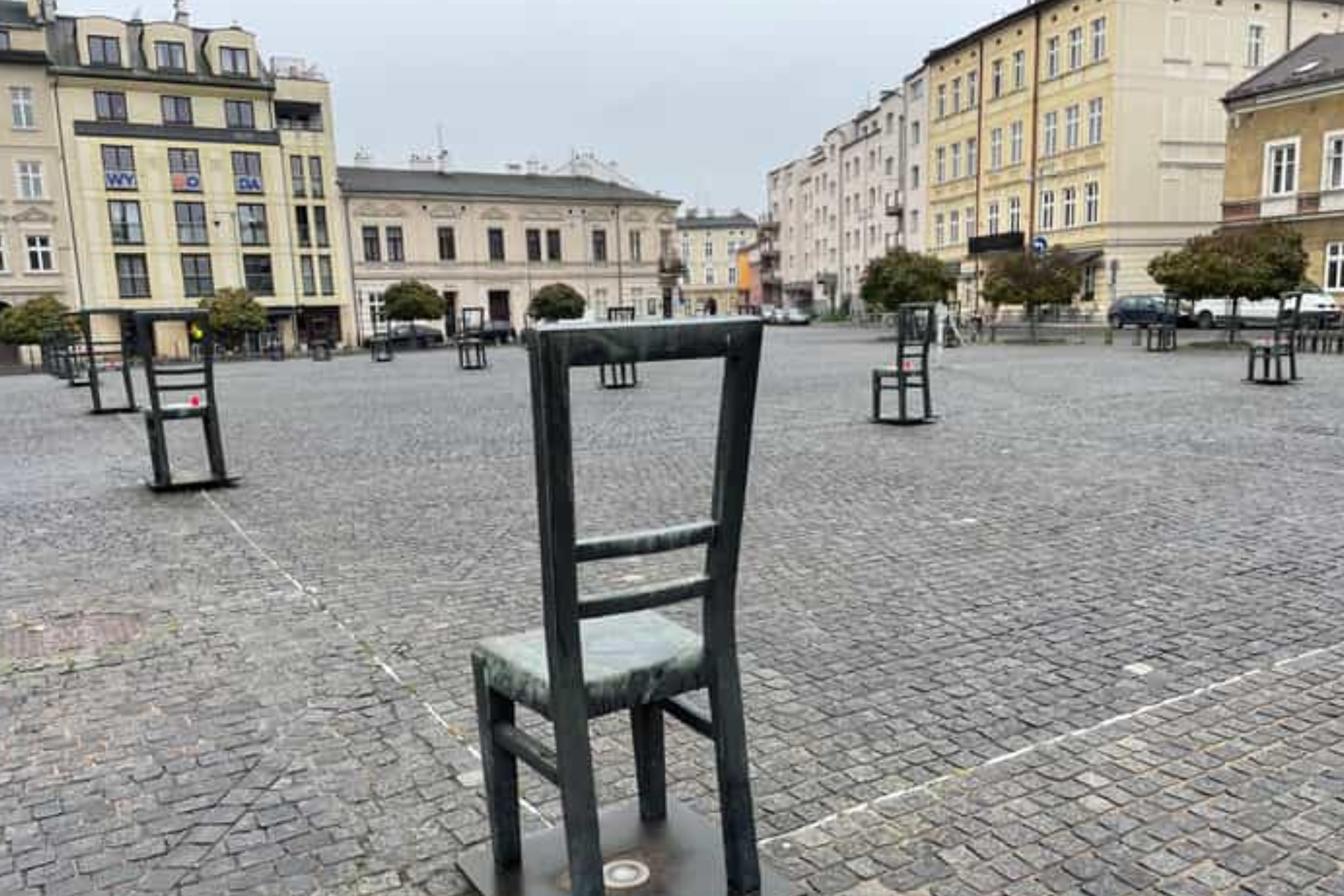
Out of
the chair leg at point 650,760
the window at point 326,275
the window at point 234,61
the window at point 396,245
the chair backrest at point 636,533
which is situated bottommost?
the chair leg at point 650,760

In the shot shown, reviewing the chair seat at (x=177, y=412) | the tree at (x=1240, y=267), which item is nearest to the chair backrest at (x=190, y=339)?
Answer: the chair seat at (x=177, y=412)

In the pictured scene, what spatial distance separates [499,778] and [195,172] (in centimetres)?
5715

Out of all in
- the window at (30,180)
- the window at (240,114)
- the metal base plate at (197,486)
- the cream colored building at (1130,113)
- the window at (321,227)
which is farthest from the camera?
the window at (321,227)

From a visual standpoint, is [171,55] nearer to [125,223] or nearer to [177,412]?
[125,223]

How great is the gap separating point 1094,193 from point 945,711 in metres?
47.5

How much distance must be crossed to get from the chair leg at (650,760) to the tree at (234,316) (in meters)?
45.3

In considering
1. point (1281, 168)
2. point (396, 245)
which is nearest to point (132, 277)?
point (396, 245)

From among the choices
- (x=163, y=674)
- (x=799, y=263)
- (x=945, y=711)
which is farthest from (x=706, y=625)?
(x=799, y=263)

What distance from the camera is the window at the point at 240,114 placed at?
173 ft

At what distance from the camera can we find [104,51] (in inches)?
1989

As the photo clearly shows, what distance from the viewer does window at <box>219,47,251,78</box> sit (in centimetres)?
5288

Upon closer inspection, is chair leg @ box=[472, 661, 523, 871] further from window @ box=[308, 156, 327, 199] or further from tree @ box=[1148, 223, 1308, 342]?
window @ box=[308, 156, 327, 199]

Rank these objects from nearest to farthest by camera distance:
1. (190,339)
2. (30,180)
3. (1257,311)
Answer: (190,339) → (1257,311) → (30,180)

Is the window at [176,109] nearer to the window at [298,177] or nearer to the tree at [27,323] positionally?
the window at [298,177]
